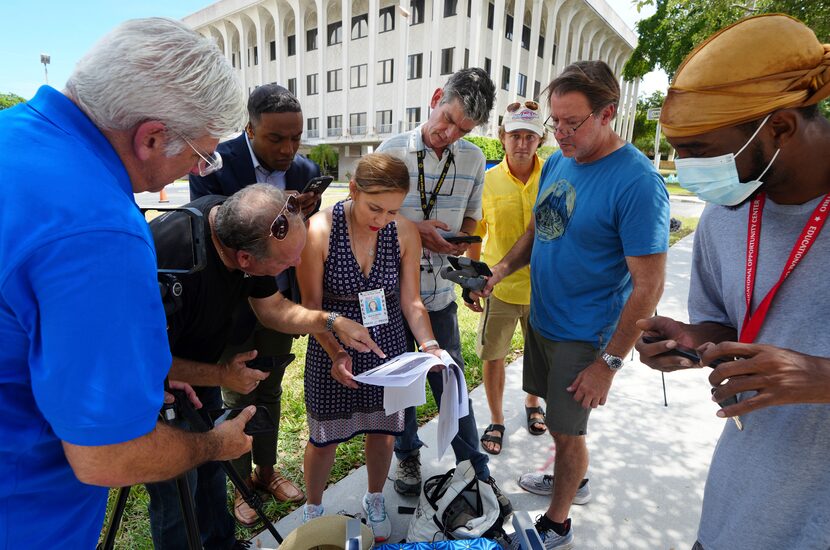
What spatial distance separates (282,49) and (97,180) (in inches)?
1582

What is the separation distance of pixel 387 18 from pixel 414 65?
414 centimetres

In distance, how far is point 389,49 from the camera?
3086 cm

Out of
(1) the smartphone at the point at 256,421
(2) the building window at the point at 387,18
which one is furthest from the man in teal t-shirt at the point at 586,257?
(2) the building window at the point at 387,18

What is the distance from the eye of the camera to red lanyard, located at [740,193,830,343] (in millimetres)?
1146

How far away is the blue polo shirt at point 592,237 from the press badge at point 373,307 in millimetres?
869

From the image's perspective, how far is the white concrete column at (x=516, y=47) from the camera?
96.5 ft

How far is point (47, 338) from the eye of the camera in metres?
0.89

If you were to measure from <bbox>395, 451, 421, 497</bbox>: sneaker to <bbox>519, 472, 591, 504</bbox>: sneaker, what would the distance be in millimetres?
679

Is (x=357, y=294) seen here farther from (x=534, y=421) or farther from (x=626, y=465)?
(x=626, y=465)

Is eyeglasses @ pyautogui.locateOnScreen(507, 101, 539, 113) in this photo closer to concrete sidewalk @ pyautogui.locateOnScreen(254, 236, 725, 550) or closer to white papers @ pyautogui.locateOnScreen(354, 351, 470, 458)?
white papers @ pyautogui.locateOnScreen(354, 351, 470, 458)

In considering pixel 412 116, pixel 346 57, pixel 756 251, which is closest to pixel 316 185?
pixel 756 251

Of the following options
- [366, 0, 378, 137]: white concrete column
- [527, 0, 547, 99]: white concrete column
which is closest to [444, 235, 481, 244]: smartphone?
[366, 0, 378, 137]: white concrete column

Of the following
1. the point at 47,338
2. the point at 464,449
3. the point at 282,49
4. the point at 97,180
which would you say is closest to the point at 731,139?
the point at 97,180

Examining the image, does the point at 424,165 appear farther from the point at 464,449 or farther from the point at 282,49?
the point at 282,49
